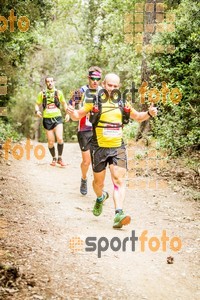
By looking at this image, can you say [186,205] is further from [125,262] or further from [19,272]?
[19,272]

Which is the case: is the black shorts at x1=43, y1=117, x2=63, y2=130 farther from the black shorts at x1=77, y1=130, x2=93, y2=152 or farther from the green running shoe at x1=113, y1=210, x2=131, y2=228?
the green running shoe at x1=113, y1=210, x2=131, y2=228

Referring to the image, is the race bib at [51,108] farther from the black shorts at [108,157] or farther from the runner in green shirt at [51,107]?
the black shorts at [108,157]

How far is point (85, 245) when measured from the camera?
5.27 metres

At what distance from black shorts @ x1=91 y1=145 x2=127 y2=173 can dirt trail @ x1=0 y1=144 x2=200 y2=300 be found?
0.92 metres

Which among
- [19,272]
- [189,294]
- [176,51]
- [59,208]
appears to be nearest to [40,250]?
[19,272]

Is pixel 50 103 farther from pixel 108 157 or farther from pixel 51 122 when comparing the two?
pixel 108 157

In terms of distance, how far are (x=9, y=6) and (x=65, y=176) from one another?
4993 mm

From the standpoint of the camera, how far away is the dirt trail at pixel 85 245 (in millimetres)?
4086

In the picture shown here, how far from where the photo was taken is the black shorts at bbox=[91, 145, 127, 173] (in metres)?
6.14

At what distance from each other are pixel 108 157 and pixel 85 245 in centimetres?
145

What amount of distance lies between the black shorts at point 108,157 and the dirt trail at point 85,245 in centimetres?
92

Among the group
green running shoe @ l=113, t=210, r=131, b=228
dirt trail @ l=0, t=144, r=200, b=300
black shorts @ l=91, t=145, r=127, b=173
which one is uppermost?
black shorts @ l=91, t=145, r=127, b=173

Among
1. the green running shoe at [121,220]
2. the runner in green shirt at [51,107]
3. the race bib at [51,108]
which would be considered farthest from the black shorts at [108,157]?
the race bib at [51,108]

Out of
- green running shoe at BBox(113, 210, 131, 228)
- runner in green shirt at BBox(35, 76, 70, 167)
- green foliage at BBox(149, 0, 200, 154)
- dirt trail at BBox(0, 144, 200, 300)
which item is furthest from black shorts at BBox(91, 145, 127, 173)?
runner in green shirt at BBox(35, 76, 70, 167)
